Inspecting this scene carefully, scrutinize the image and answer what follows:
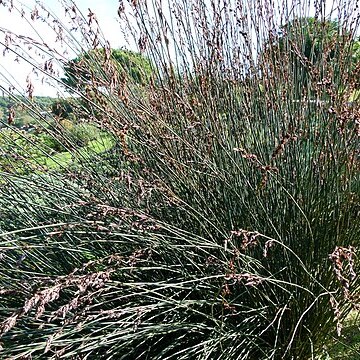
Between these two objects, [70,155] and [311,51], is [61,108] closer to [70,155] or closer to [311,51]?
[70,155]

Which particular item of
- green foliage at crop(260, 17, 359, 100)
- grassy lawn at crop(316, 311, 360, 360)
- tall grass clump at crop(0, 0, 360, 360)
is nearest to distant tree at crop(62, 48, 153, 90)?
tall grass clump at crop(0, 0, 360, 360)

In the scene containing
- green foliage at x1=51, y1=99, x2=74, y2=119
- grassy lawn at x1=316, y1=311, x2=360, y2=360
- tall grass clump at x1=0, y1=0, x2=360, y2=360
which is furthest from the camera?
green foliage at x1=51, y1=99, x2=74, y2=119

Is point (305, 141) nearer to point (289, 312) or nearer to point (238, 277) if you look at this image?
point (289, 312)

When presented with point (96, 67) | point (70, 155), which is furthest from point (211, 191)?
point (70, 155)

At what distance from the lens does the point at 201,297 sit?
2.32m

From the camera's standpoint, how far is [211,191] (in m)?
2.44

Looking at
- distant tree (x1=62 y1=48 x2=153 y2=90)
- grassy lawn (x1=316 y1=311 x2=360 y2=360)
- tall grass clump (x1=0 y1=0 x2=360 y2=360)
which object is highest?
distant tree (x1=62 y1=48 x2=153 y2=90)

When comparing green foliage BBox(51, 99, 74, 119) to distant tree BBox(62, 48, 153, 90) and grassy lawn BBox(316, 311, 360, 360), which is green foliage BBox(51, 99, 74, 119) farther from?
grassy lawn BBox(316, 311, 360, 360)

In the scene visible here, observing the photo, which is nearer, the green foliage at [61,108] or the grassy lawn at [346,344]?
the grassy lawn at [346,344]

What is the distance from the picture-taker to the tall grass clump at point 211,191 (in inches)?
86.3

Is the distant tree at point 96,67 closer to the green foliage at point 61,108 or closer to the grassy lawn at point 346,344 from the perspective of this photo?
the green foliage at point 61,108

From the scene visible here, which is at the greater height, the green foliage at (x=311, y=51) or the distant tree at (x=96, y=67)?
the distant tree at (x=96, y=67)

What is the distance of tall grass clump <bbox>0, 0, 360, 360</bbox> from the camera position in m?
2.19

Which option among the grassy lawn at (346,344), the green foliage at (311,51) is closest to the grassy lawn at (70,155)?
the green foliage at (311,51)
